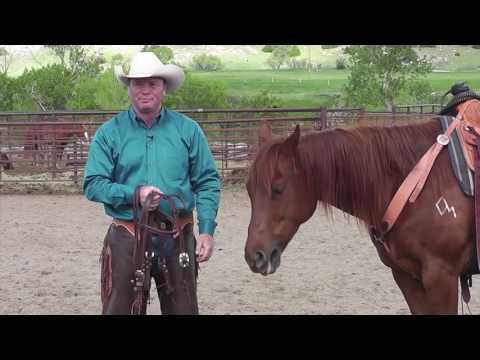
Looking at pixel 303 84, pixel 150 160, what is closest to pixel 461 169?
pixel 150 160

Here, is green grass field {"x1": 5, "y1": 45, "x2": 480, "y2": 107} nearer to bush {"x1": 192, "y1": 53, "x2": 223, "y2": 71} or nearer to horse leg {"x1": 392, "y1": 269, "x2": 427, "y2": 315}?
bush {"x1": 192, "y1": 53, "x2": 223, "y2": 71}

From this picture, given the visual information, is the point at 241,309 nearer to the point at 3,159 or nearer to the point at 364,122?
the point at 364,122

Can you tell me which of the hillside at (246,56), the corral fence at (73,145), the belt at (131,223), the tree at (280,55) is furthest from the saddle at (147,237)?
the tree at (280,55)

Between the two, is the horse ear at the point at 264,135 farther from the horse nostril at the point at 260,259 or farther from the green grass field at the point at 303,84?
the green grass field at the point at 303,84

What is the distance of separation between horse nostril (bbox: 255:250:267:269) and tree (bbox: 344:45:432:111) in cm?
2510

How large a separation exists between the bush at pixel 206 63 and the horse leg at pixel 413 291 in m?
59.5

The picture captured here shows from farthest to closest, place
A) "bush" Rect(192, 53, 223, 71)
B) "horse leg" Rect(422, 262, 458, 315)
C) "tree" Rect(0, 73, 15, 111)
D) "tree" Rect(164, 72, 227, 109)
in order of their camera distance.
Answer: "bush" Rect(192, 53, 223, 71)
"tree" Rect(164, 72, 227, 109)
"tree" Rect(0, 73, 15, 111)
"horse leg" Rect(422, 262, 458, 315)

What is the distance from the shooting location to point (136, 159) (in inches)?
109

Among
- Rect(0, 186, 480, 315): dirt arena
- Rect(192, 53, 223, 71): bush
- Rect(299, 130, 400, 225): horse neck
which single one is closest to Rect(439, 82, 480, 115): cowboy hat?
Rect(299, 130, 400, 225): horse neck

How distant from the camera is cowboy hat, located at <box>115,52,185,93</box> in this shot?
2731 mm

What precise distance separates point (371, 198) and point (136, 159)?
106 centimetres

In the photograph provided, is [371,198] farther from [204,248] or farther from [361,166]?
[204,248]

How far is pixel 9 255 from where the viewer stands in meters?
7.13

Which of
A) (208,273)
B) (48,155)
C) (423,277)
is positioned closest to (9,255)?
(208,273)
